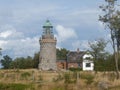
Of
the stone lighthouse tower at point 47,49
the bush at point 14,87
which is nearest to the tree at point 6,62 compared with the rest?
the stone lighthouse tower at point 47,49

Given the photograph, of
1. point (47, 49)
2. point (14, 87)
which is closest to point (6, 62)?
point (47, 49)

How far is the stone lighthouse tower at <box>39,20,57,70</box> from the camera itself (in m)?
88.8

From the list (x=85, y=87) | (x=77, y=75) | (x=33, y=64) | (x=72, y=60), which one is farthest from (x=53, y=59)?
(x=85, y=87)

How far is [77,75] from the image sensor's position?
37.1 m

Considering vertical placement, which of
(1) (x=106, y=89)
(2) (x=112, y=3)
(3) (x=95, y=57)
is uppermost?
(2) (x=112, y=3)

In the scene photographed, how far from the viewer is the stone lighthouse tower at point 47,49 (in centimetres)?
8881

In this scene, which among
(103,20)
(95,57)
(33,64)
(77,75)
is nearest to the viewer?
(77,75)

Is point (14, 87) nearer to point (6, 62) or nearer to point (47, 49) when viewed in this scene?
point (47, 49)

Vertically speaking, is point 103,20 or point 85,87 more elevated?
point 103,20

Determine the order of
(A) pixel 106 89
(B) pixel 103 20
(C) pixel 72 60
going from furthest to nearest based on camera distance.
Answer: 1. (C) pixel 72 60
2. (B) pixel 103 20
3. (A) pixel 106 89

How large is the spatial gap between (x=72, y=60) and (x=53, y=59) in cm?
2221

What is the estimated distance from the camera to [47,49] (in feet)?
294

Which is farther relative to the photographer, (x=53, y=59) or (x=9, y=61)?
(x=9, y=61)

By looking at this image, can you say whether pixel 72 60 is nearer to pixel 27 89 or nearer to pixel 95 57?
pixel 95 57
